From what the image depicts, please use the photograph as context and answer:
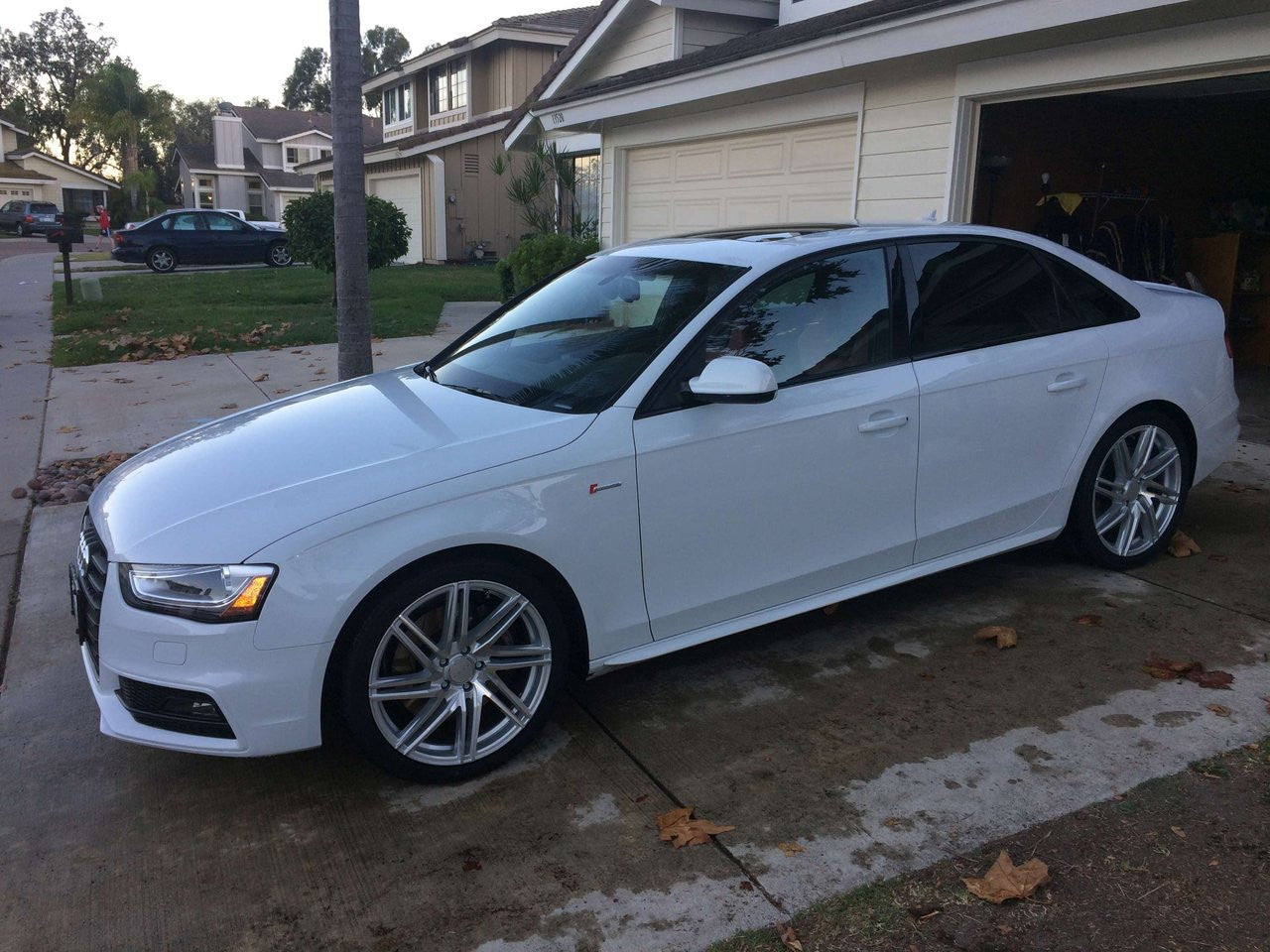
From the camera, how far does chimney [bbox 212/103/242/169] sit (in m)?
62.9

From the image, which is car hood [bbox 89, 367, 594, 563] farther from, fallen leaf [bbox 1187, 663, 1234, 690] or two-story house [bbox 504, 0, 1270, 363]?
two-story house [bbox 504, 0, 1270, 363]

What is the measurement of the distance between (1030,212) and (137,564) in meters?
9.19

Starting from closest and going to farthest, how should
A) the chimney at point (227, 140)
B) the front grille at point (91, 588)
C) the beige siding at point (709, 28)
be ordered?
the front grille at point (91, 588) → the beige siding at point (709, 28) → the chimney at point (227, 140)

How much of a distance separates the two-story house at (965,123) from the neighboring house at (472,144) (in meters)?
15.1

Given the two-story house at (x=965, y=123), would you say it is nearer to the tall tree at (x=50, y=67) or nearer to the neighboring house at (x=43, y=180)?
the neighboring house at (x=43, y=180)

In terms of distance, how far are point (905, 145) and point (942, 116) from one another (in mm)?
436

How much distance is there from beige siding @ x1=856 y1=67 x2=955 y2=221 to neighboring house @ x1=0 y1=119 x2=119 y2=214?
213ft

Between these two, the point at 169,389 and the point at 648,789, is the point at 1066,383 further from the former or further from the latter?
the point at 169,389

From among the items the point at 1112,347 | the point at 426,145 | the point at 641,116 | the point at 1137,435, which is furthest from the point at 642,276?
the point at 426,145

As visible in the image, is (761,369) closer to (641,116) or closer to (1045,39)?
(1045,39)

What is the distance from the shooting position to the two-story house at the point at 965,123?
6.84m

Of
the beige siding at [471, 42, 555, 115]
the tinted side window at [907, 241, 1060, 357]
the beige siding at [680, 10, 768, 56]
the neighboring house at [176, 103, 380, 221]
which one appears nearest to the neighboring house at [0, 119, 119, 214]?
the neighboring house at [176, 103, 380, 221]

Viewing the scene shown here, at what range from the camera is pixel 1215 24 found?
20.3 ft

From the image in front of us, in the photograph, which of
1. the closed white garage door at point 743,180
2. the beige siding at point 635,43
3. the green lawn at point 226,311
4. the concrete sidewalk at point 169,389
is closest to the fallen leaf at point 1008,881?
the concrete sidewalk at point 169,389
